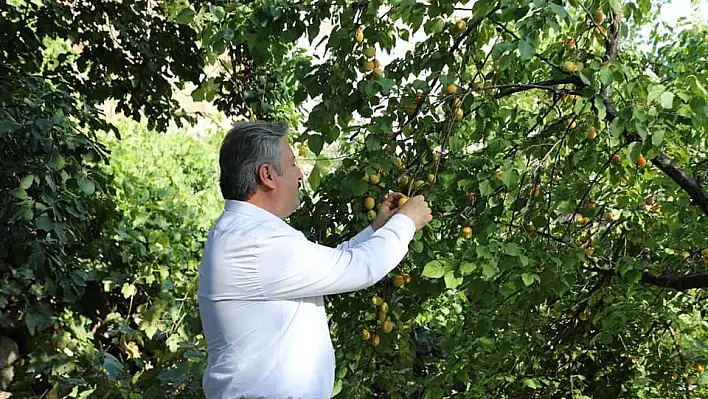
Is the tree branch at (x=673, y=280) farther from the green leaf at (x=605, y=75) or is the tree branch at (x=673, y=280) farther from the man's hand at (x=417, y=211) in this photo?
the man's hand at (x=417, y=211)

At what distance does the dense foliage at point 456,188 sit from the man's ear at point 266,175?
0.41 meters

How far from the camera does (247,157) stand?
6.05 ft

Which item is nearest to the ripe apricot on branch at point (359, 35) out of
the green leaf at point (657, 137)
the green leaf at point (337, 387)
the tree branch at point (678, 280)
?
the green leaf at point (657, 137)

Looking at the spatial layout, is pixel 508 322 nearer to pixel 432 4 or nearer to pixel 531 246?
pixel 531 246

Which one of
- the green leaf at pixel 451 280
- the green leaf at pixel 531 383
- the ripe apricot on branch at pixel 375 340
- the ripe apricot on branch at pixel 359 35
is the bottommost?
the green leaf at pixel 531 383

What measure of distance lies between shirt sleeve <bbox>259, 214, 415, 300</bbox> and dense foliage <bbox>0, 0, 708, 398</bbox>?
0.94 ft

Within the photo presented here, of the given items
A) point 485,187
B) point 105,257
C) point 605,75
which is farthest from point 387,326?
point 105,257

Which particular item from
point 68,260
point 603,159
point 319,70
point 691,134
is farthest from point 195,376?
point 691,134

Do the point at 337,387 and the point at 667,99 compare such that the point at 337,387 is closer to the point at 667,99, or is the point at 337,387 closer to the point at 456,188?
the point at 456,188

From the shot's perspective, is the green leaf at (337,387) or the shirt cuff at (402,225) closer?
the shirt cuff at (402,225)

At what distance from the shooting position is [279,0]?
2346mm

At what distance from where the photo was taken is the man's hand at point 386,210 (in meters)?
2.12

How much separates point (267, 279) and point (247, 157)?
0.27 metres

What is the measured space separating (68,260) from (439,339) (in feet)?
5.67
